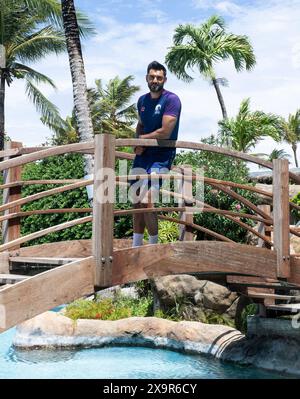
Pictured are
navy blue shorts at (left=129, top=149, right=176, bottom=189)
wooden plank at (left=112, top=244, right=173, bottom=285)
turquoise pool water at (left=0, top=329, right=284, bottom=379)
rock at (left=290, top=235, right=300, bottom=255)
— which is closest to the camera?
wooden plank at (left=112, top=244, right=173, bottom=285)

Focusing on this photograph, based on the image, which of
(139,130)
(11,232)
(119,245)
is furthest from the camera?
(119,245)

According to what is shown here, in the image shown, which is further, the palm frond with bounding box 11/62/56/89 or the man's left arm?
the palm frond with bounding box 11/62/56/89

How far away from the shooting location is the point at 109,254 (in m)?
5.84

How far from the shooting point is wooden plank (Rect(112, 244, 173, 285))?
236 inches

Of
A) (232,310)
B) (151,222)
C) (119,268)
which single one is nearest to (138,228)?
(151,222)

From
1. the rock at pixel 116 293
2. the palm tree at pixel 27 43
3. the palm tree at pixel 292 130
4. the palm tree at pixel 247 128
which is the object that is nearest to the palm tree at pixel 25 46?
the palm tree at pixel 27 43

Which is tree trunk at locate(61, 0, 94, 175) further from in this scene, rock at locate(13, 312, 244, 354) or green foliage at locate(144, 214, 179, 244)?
rock at locate(13, 312, 244, 354)

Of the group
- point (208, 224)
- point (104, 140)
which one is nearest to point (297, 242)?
point (208, 224)

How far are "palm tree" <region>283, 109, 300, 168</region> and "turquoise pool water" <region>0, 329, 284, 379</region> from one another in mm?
44074

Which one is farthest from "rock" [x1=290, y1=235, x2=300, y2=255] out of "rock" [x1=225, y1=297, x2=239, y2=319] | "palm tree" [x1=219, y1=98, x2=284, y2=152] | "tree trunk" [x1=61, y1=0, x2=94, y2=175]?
"palm tree" [x1=219, y1=98, x2=284, y2=152]

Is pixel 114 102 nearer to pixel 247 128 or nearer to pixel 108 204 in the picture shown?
pixel 247 128

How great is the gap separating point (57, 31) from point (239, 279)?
66.7 ft
